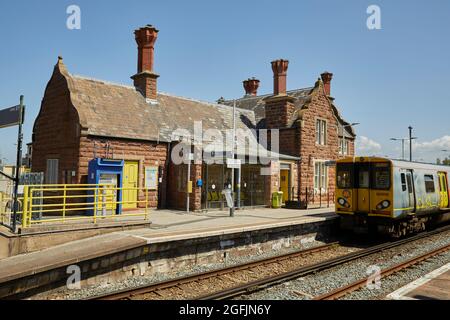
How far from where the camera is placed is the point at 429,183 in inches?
626

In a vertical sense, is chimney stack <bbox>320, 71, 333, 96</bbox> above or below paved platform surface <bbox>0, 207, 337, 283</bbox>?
above

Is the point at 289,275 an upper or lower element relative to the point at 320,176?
lower

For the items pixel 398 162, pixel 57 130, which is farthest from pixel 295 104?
pixel 57 130

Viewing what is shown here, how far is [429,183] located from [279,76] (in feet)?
39.3

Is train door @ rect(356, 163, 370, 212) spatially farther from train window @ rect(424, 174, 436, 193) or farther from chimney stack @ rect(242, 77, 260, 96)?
chimney stack @ rect(242, 77, 260, 96)

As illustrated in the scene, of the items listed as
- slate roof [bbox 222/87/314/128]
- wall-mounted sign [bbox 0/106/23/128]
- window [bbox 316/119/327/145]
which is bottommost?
wall-mounted sign [bbox 0/106/23/128]

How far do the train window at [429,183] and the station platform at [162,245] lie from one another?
5.15 meters

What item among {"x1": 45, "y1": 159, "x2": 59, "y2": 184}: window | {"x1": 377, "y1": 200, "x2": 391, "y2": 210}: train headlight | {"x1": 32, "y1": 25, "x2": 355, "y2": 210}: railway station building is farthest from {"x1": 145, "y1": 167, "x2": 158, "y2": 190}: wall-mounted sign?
{"x1": 377, "y1": 200, "x2": 391, "y2": 210}: train headlight

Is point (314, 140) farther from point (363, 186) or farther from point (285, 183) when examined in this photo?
point (363, 186)

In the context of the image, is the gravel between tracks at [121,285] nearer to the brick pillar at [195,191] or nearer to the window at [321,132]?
the brick pillar at [195,191]

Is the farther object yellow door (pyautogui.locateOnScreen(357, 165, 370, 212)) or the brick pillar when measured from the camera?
the brick pillar

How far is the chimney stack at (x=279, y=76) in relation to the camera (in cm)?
2428

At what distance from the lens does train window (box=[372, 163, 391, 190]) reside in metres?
13.4

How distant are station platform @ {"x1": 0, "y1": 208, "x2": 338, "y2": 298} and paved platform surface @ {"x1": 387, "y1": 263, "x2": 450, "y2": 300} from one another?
16.7ft
